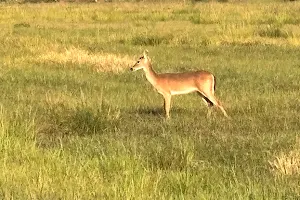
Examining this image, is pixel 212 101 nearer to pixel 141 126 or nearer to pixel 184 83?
pixel 184 83

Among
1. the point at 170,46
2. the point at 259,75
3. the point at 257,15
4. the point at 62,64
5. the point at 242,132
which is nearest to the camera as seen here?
the point at 242,132

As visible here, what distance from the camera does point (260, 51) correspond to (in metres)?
19.7

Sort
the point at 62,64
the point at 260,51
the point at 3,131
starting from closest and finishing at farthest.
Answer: the point at 3,131 → the point at 62,64 → the point at 260,51

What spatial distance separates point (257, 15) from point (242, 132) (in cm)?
2238

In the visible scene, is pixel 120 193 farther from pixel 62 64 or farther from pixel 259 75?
pixel 62 64

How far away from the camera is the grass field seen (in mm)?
5801

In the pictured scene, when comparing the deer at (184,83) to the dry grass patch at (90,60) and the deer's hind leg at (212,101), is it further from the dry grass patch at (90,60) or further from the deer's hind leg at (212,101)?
the dry grass patch at (90,60)

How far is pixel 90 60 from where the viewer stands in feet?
54.2

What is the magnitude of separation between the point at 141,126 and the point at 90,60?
743 cm

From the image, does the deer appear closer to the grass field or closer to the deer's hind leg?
the deer's hind leg

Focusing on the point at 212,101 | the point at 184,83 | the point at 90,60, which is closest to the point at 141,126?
the point at 184,83

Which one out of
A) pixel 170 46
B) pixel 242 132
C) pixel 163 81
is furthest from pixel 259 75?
pixel 170 46

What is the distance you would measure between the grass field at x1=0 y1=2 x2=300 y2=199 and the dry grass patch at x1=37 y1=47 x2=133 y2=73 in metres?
0.03

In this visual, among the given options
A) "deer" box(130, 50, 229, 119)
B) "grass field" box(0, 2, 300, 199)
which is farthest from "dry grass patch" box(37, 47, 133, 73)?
"deer" box(130, 50, 229, 119)
